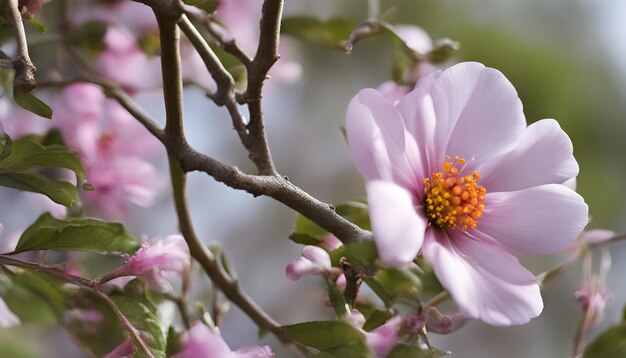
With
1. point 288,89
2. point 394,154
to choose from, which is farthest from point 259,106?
point 288,89

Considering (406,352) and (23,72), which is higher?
(23,72)

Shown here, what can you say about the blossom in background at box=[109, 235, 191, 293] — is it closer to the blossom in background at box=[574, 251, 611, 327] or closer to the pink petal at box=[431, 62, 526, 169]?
the pink petal at box=[431, 62, 526, 169]

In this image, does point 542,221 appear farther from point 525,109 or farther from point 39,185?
point 525,109

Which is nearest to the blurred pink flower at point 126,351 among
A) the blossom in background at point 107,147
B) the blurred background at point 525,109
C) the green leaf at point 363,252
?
the green leaf at point 363,252

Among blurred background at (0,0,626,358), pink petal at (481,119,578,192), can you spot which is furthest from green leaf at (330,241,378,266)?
blurred background at (0,0,626,358)

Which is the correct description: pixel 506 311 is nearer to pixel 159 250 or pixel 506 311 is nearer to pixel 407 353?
pixel 407 353

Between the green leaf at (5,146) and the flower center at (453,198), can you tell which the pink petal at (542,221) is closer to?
the flower center at (453,198)

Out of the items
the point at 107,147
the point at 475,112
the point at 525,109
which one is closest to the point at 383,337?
the point at 475,112
